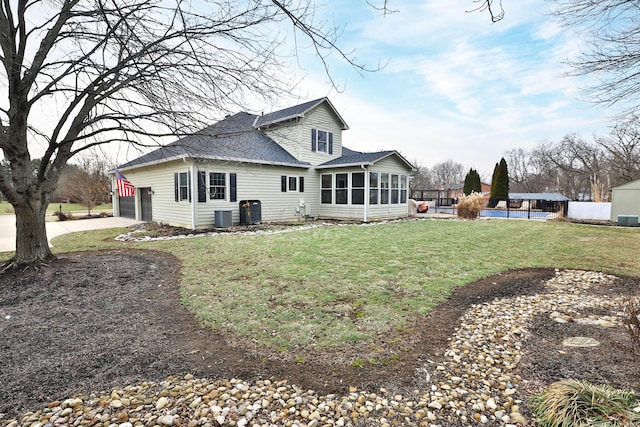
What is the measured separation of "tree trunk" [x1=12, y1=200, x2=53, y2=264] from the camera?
5641 millimetres

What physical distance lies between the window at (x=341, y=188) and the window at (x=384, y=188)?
5.97ft

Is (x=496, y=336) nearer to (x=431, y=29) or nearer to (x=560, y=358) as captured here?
(x=560, y=358)

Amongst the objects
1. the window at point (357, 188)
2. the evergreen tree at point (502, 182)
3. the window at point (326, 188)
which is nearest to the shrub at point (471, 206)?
the window at point (357, 188)

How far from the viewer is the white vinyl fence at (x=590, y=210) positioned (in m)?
18.2

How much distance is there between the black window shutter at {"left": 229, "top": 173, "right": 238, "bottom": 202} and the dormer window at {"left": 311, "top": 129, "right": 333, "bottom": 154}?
196 inches

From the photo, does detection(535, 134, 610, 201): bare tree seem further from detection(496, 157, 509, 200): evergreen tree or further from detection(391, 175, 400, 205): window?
detection(391, 175, 400, 205): window

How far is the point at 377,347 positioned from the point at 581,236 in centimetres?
1138

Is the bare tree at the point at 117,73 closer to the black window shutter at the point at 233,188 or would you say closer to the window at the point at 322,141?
the black window shutter at the point at 233,188

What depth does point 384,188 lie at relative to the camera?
1602 centimetres

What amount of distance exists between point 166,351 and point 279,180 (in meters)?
11.9

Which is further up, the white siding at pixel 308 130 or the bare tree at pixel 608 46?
the white siding at pixel 308 130

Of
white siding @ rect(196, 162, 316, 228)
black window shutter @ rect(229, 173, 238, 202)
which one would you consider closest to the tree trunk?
white siding @ rect(196, 162, 316, 228)

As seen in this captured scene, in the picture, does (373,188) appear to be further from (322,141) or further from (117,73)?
(117,73)

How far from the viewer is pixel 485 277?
5523 mm
